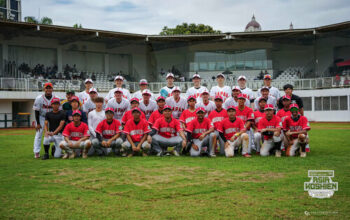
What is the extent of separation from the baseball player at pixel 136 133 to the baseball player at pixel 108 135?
0.76 ft

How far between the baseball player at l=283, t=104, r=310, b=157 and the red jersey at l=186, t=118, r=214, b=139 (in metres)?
2.03

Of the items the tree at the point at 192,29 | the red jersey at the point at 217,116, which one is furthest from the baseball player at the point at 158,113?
the tree at the point at 192,29

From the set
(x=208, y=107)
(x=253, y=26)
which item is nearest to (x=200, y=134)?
(x=208, y=107)

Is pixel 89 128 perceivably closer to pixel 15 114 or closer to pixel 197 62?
pixel 15 114

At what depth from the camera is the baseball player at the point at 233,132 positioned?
29.1 ft

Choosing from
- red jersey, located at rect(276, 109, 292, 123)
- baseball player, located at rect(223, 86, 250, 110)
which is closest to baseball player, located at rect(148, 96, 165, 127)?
baseball player, located at rect(223, 86, 250, 110)

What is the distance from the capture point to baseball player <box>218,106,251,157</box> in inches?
349

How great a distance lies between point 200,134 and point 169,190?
14.0 ft

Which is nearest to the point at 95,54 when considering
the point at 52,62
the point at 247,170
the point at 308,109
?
the point at 52,62

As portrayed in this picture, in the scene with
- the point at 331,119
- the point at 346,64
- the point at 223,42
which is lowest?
the point at 331,119

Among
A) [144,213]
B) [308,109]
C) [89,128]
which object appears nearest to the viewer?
[144,213]

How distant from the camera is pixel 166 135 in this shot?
31.0 ft

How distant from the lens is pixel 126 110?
1038 cm

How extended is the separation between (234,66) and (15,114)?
70.4 feet
